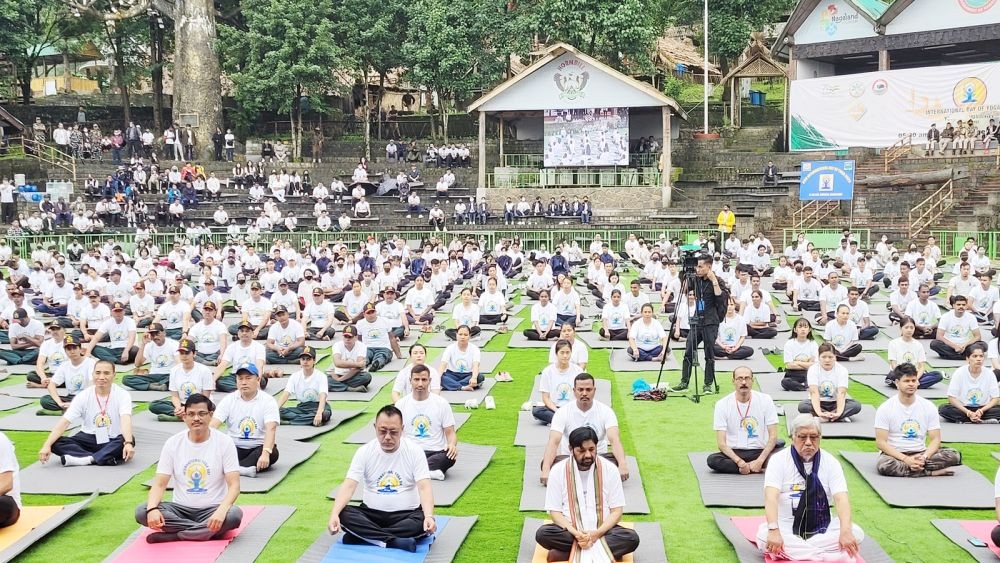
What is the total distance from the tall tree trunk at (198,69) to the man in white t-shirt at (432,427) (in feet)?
111

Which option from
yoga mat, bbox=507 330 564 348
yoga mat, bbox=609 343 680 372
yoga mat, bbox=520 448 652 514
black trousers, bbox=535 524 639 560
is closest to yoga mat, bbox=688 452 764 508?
yoga mat, bbox=520 448 652 514

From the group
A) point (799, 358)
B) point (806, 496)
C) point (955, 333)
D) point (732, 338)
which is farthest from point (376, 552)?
point (955, 333)

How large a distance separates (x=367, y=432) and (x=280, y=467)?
170 cm

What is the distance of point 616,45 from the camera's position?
39.3 meters

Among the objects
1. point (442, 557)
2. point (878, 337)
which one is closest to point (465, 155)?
point (878, 337)

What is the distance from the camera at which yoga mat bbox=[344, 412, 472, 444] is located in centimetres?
1102

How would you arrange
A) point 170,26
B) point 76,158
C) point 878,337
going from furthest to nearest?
point 170,26
point 76,158
point 878,337

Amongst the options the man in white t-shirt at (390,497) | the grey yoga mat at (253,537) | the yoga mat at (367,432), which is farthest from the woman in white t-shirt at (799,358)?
the grey yoga mat at (253,537)

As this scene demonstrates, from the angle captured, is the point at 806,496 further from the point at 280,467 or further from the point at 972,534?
the point at 280,467

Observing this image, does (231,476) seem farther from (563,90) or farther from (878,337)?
(563,90)

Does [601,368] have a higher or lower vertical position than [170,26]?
lower

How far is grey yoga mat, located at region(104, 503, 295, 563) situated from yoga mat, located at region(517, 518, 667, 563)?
2.03m

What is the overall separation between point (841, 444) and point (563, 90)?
88.7ft

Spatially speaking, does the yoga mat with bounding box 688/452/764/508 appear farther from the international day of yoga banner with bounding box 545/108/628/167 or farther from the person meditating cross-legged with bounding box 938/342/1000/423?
the international day of yoga banner with bounding box 545/108/628/167
